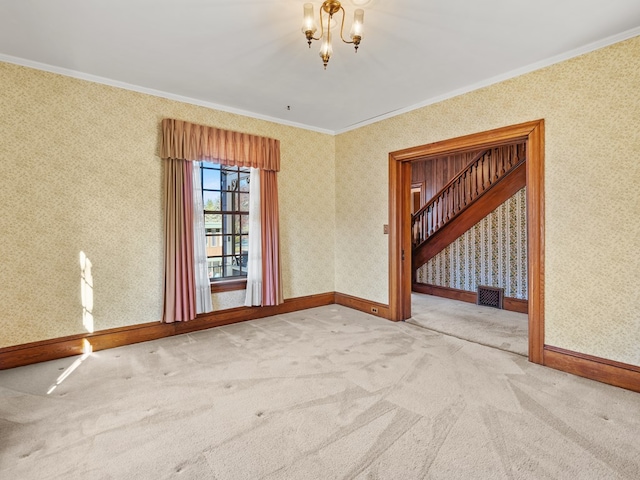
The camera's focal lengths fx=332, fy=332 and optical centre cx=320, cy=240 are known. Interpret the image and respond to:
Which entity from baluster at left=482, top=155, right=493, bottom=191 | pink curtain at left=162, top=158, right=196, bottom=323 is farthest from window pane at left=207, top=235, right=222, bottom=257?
baluster at left=482, top=155, right=493, bottom=191

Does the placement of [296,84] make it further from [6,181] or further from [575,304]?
[575,304]

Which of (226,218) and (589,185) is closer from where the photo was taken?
(589,185)

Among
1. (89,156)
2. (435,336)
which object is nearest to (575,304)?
(435,336)

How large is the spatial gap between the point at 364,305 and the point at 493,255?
237 centimetres

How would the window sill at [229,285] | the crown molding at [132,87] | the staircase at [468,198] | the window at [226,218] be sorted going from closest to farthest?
the crown molding at [132,87] → the window sill at [229,285] → the window at [226,218] → the staircase at [468,198]

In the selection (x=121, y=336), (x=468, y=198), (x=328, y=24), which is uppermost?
(x=328, y=24)

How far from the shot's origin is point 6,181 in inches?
119

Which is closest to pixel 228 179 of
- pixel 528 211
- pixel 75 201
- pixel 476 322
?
pixel 75 201

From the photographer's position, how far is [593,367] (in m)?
2.82

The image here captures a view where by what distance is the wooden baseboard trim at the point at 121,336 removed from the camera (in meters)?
3.10

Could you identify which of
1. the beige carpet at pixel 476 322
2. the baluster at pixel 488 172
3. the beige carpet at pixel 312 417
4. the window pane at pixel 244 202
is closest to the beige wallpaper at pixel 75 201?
the beige carpet at pixel 312 417

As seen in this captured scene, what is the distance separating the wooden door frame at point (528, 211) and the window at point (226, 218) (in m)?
2.08

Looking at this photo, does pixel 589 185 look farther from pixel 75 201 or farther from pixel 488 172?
pixel 75 201

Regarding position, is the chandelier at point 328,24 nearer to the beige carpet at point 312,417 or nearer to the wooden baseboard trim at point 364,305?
the beige carpet at point 312,417
